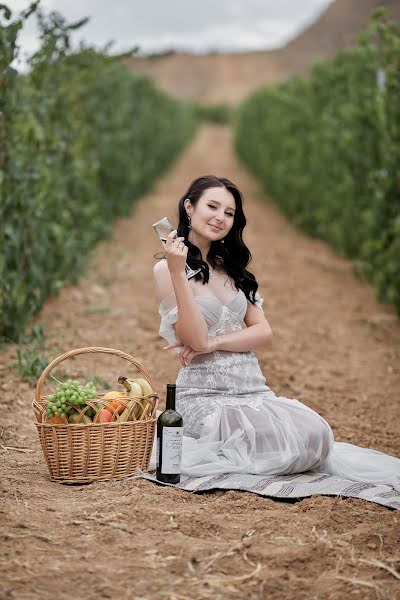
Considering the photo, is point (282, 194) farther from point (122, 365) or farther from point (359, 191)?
point (122, 365)

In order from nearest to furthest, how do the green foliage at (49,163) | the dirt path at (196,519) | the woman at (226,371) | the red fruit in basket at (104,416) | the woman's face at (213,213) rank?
the dirt path at (196,519) → the red fruit in basket at (104,416) → the woman at (226,371) → the woman's face at (213,213) → the green foliage at (49,163)

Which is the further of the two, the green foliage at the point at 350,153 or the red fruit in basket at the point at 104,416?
the green foliage at the point at 350,153

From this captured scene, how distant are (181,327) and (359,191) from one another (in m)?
7.15

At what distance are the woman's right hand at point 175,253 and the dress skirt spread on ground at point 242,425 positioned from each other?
371mm

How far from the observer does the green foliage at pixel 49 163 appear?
649 centimetres

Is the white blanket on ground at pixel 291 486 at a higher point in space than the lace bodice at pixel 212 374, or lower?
lower

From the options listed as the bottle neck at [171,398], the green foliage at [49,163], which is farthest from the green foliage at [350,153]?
the bottle neck at [171,398]

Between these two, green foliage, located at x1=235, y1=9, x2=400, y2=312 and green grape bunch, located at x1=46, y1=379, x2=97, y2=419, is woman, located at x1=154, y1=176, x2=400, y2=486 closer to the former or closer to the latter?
green grape bunch, located at x1=46, y1=379, x2=97, y2=419

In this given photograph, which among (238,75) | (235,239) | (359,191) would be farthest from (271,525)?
(238,75)

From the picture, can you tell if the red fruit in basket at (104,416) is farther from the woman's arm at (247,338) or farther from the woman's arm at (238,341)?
the woman's arm at (247,338)

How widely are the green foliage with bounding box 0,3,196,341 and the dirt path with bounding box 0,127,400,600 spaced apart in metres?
0.50

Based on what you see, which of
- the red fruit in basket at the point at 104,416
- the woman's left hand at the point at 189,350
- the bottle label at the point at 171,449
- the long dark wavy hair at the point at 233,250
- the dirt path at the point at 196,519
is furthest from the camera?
the long dark wavy hair at the point at 233,250

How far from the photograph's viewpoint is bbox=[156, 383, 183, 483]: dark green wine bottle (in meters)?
3.86

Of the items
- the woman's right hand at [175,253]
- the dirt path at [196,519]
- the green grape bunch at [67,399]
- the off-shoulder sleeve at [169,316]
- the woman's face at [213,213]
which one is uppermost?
the woman's face at [213,213]
